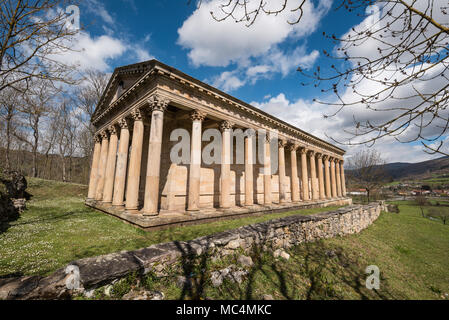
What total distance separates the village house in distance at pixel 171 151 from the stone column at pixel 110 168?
0.07 m

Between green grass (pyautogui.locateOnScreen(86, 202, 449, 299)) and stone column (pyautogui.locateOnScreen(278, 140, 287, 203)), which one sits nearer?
green grass (pyautogui.locateOnScreen(86, 202, 449, 299))

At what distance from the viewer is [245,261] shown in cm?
504

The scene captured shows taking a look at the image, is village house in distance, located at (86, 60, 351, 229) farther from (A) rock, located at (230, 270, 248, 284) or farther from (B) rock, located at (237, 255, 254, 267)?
(A) rock, located at (230, 270, 248, 284)

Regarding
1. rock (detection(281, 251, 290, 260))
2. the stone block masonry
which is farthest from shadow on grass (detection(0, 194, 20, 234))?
rock (detection(281, 251, 290, 260))

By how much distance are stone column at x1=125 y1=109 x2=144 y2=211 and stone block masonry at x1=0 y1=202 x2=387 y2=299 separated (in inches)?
260

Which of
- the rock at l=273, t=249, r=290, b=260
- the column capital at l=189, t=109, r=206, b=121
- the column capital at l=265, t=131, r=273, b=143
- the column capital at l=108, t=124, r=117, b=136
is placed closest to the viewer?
the rock at l=273, t=249, r=290, b=260

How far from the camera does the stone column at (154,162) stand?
359 inches

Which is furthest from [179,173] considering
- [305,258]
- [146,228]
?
[305,258]

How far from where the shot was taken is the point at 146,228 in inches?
322

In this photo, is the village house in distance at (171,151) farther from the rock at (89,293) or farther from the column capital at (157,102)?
the rock at (89,293)

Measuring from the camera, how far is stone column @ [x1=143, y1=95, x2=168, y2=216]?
29.9ft

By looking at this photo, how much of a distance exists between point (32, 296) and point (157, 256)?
178 cm

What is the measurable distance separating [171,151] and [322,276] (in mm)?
10945
